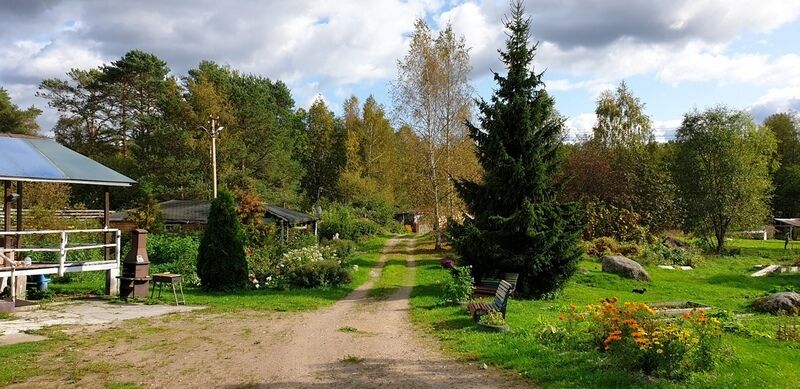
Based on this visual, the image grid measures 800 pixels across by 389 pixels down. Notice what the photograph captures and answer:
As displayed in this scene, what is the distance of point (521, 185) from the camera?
58.7 ft

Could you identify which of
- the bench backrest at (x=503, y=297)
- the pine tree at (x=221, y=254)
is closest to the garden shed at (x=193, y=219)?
the pine tree at (x=221, y=254)

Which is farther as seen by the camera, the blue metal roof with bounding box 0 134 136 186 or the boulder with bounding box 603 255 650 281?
the boulder with bounding box 603 255 650 281

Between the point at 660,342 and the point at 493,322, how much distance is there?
4.48 meters

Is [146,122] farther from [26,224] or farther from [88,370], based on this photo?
[88,370]

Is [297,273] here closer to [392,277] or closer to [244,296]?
[244,296]

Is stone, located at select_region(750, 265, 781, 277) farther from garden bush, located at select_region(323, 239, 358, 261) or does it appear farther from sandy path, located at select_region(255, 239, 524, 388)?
sandy path, located at select_region(255, 239, 524, 388)

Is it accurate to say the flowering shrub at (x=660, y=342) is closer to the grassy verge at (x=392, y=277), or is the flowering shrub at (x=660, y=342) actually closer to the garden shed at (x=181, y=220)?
the grassy verge at (x=392, y=277)

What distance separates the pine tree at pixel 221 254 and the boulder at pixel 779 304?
581 inches

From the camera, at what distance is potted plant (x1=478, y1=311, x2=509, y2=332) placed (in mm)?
11047

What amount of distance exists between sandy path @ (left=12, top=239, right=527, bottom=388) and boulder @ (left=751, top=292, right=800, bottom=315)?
32.5 feet

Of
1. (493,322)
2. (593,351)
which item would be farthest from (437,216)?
(593,351)

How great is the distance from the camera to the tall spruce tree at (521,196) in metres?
17.3

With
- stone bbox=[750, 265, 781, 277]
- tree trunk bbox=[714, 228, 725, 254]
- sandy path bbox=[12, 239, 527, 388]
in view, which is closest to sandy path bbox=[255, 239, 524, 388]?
sandy path bbox=[12, 239, 527, 388]

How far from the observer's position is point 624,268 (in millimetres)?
23297
